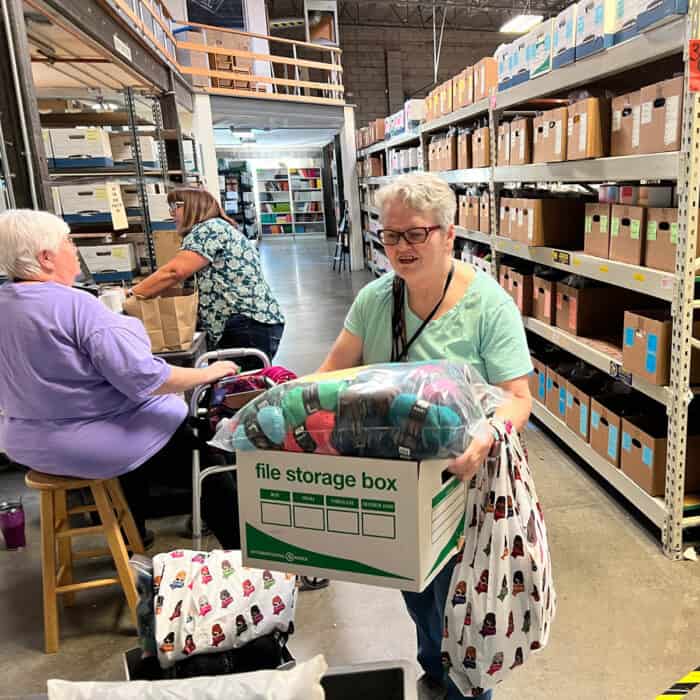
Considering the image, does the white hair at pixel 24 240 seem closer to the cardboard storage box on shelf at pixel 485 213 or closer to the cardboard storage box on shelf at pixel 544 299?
the cardboard storage box on shelf at pixel 544 299

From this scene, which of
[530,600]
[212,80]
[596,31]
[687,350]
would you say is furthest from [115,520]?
[212,80]

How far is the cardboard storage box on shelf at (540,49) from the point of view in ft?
10.5

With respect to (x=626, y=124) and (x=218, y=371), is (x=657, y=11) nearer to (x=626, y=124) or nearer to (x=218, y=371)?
(x=626, y=124)

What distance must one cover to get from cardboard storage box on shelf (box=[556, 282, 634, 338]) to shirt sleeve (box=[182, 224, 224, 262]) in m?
1.97

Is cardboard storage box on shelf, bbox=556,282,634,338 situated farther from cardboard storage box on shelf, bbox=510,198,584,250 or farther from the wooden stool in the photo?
the wooden stool

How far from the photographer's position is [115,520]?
2258mm

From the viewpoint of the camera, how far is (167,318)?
2799mm

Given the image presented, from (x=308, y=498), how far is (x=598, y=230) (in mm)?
2537

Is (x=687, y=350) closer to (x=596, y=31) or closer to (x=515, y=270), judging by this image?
(x=596, y=31)

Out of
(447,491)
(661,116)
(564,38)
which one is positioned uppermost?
(564,38)

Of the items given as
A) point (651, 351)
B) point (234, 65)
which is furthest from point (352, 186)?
point (651, 351)

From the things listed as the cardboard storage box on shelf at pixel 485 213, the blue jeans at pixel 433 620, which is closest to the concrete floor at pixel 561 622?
the blue jeans at pixel 433 620

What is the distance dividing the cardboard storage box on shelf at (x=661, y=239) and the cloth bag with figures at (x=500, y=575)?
1.56 m

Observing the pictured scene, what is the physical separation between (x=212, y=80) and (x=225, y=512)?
932cm
